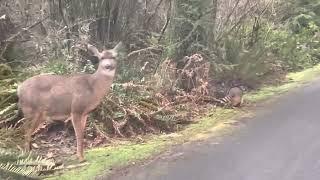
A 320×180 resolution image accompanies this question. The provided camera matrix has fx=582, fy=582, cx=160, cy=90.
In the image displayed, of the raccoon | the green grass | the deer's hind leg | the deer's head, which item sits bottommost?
the green grass

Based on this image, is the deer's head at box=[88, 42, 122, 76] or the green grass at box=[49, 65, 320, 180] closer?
the green grass at box=[49, 65, 320, 180]

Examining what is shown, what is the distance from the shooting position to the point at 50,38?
13008 mm

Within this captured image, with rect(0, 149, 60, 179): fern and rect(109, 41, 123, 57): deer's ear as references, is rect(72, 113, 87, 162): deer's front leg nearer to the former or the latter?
rect(0, 149, 60, 179): fern

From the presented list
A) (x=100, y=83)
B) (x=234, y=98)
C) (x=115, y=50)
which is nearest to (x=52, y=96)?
(x=100, y=83)

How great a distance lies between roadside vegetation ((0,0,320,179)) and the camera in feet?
31.2

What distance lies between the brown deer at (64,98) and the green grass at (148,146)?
429 millimetres

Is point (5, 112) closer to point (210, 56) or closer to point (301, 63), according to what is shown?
point (210, 56)

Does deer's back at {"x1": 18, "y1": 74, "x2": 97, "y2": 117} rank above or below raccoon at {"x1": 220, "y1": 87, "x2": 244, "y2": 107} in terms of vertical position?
above

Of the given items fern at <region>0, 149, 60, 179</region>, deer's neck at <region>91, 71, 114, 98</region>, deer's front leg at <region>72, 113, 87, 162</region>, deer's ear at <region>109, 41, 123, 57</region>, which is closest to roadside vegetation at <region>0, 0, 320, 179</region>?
fern at <region>0, 149, 60, 179</region>

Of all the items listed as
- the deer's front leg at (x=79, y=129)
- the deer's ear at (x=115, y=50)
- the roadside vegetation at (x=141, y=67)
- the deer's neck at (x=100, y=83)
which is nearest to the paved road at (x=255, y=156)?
the roadside vegetation at (x=141, y=67)

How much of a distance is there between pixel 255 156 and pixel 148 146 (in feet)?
6.21

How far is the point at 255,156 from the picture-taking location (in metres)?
8.78

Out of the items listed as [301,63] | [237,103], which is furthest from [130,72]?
[301,63]

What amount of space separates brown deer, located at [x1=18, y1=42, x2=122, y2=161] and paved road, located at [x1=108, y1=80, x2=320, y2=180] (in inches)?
46.2
